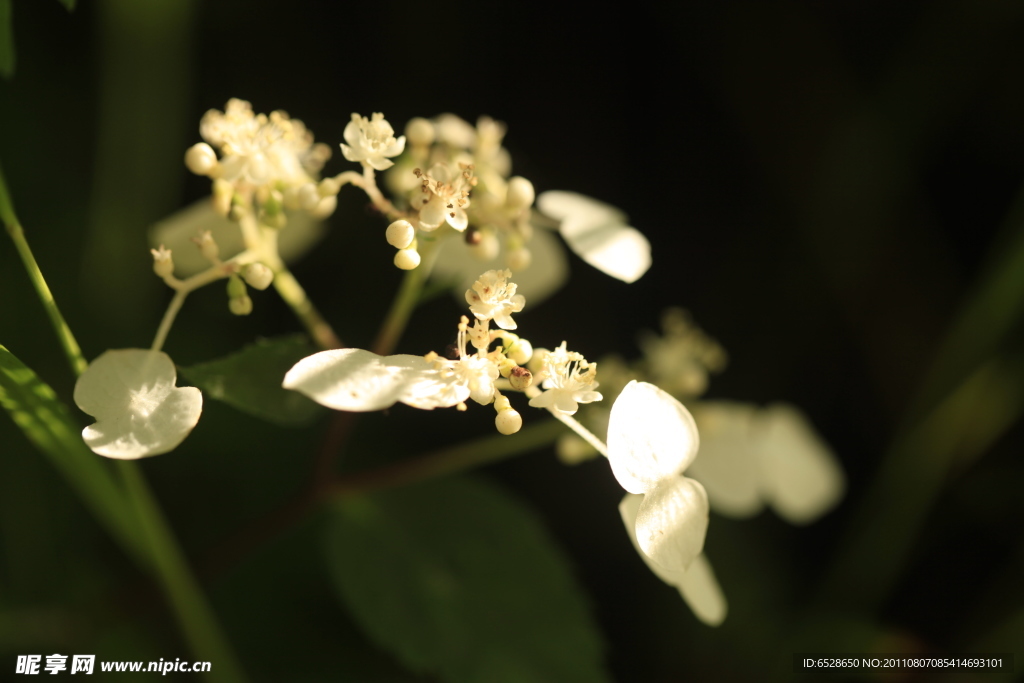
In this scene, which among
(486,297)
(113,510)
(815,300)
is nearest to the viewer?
(486,297)

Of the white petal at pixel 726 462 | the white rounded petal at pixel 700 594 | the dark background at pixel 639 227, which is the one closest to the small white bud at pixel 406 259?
the white rounded petal at pixel 700 594

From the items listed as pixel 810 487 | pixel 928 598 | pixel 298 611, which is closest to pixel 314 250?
pixel 298 611

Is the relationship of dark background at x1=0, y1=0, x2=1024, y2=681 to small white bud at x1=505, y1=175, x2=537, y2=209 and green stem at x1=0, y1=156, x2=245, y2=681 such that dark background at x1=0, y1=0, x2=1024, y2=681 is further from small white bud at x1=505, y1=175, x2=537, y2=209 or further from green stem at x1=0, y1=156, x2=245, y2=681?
small white bud at x1=505, y1=175, x2=537, y2=209

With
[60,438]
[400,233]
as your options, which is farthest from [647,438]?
[60,438]

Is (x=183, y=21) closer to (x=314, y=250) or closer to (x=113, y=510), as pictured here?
(x=314, y=250)

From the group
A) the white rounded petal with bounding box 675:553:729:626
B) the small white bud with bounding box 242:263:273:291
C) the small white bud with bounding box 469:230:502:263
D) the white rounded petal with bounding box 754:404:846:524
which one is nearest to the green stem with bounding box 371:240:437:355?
the small white bud with bounding box 469:230:502:263

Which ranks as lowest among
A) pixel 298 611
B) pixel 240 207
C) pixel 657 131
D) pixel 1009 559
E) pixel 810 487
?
pixel 298 611
